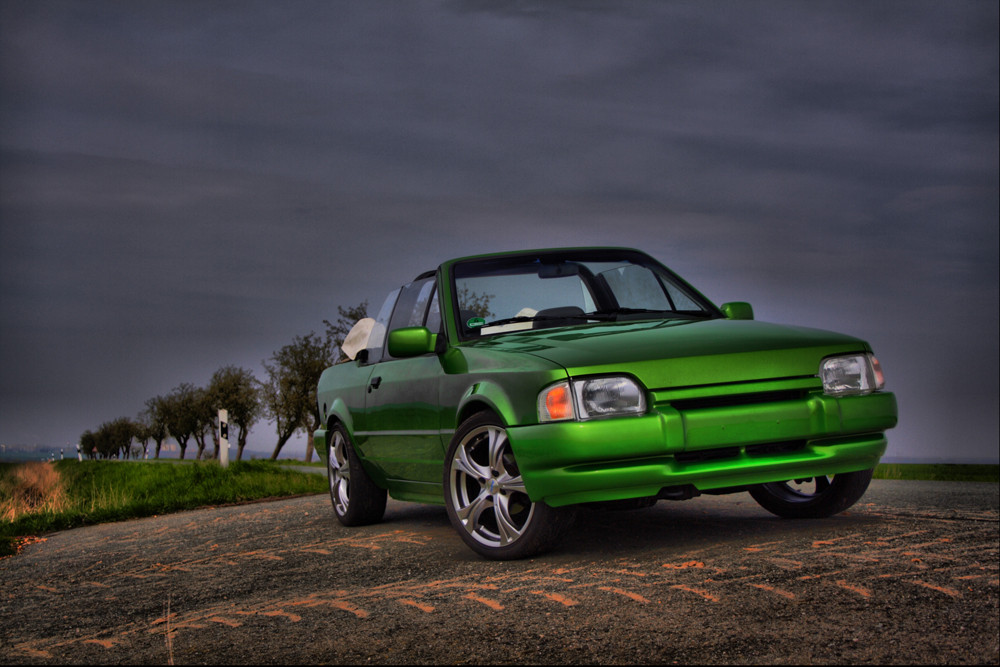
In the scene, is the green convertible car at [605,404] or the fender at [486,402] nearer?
the green convertible car at [605,404]

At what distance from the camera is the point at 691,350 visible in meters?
4.84

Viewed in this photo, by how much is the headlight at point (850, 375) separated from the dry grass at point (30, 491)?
1041cm

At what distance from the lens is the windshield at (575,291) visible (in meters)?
6.06

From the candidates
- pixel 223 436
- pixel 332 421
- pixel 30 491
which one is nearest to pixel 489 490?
pixel 332 421

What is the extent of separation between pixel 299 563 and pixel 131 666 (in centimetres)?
222

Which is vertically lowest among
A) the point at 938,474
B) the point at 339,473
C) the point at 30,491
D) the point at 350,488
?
the point at 938,474

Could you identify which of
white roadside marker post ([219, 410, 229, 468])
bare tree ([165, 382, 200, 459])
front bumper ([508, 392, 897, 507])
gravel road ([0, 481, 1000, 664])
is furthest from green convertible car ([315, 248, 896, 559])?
bare tree ([165, 382, 200, 459])

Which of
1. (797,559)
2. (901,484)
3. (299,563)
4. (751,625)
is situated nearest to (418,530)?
(299,563)

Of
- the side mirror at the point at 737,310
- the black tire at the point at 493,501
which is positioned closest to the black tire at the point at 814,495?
the side mirror at the point at 737,310

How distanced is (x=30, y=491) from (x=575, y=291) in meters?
25.6

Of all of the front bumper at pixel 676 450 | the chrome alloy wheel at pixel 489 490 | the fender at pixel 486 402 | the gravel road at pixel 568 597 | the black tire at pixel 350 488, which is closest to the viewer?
the gravel road at pixel 568 597

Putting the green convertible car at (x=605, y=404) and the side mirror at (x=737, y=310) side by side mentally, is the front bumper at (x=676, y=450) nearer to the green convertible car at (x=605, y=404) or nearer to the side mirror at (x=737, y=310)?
the green convertible car at (x=605, y=404)

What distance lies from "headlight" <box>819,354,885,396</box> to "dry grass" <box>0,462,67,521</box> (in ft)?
34.2

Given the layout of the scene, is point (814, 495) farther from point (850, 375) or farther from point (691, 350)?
point (691, 350)
